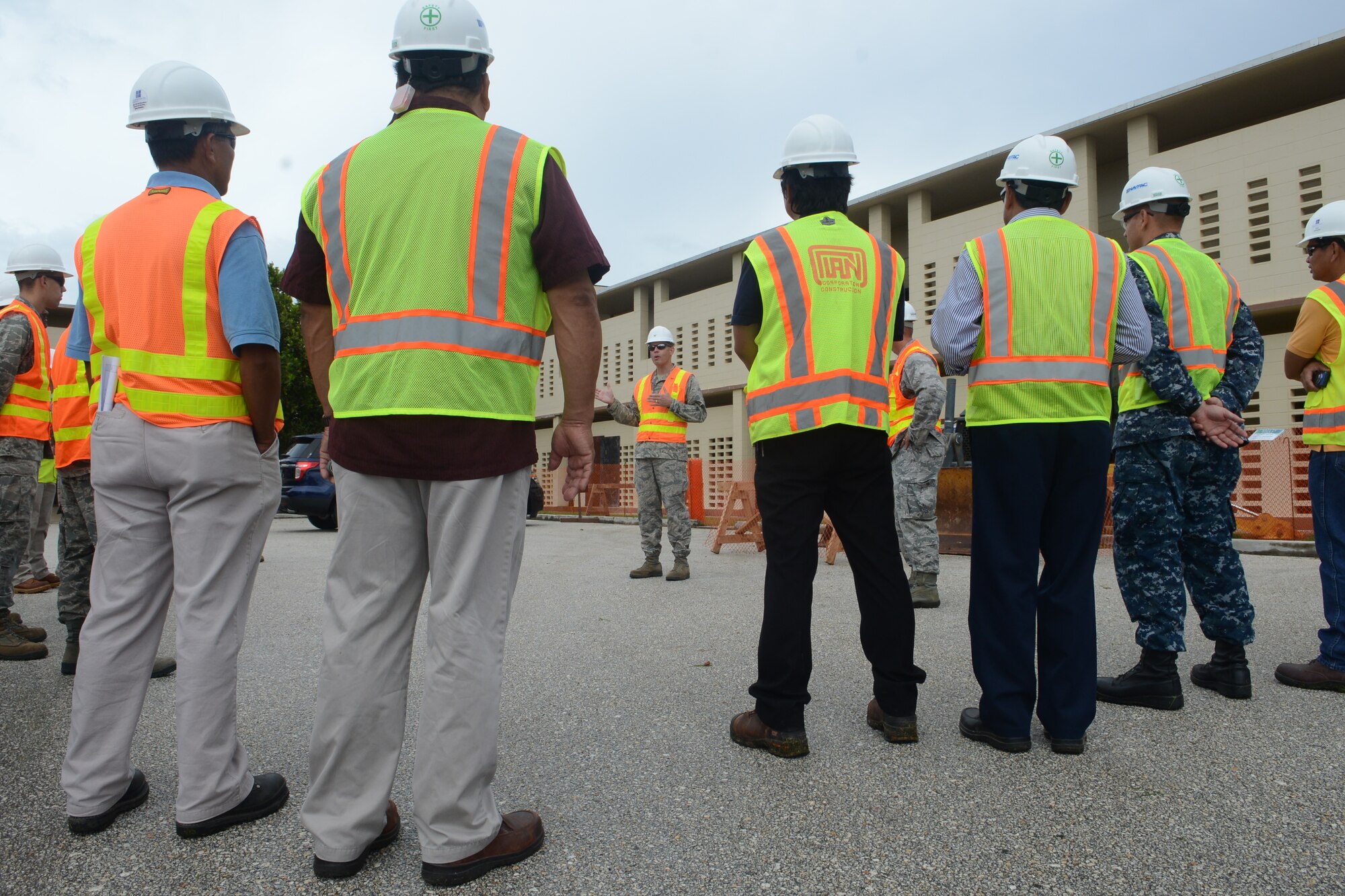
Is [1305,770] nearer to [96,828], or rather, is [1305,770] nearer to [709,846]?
[709,846]

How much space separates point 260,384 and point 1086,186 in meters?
17.1

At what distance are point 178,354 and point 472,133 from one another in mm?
1104

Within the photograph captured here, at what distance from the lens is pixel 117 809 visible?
2236mm

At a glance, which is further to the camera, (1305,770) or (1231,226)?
(1231,226)

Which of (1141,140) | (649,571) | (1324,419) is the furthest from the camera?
(1141,140)

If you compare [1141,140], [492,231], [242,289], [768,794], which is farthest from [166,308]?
[1141,140]

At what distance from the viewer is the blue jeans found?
3.51 meters

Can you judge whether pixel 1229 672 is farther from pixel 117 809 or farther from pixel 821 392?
pixel 117 809

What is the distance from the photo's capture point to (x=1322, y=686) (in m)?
3.48

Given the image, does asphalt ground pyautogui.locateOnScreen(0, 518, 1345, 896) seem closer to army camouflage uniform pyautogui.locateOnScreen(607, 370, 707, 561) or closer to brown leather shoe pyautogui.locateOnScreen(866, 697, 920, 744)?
brown leather shoe pyautogui.locateOnScreen(866, 697, 920, 744)

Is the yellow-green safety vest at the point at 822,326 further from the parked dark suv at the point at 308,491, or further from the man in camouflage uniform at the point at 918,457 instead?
the parked dark suv at the point at 308,491

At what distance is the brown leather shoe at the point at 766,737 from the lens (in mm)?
2691

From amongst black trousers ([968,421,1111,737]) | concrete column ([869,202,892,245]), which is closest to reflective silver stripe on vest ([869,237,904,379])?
black trousers ([968,421,1111,737])

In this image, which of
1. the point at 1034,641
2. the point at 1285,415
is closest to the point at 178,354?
the point at 1034,641
